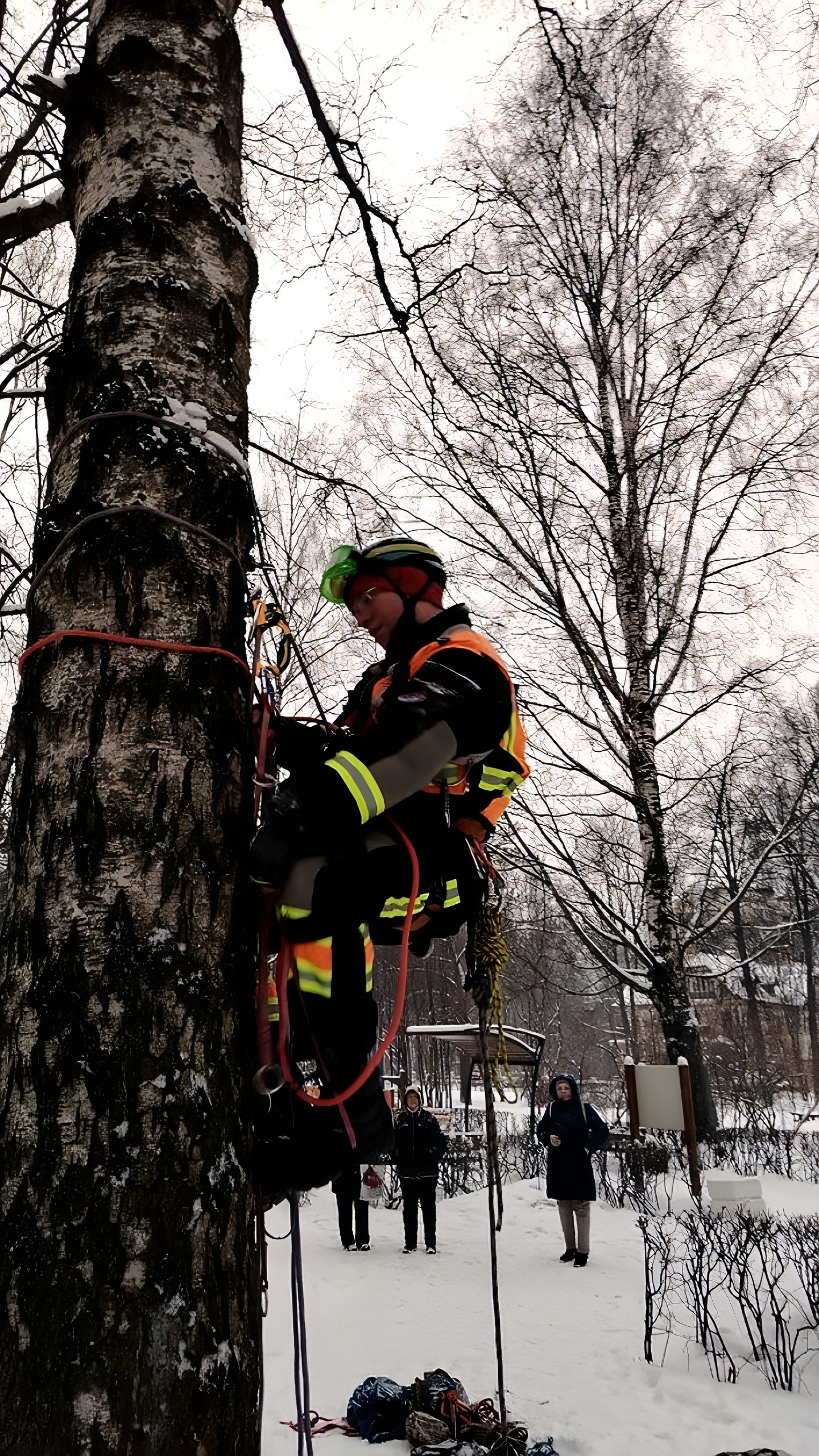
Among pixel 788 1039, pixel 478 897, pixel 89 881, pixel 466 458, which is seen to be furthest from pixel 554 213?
pixel 788 1039

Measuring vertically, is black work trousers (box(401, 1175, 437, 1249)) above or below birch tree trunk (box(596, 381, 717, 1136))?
below

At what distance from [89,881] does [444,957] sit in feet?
104

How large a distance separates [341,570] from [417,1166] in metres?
8.41

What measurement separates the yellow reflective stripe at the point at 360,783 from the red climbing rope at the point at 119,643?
0.25m

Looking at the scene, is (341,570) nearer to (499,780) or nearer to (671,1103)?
(499,780)

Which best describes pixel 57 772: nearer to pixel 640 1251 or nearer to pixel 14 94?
pixel 14 94

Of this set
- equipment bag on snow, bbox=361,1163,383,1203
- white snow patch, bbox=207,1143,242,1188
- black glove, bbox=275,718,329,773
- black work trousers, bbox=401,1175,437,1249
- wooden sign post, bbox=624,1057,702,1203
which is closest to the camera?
white snow patch, bbox=207,1143,242,1188

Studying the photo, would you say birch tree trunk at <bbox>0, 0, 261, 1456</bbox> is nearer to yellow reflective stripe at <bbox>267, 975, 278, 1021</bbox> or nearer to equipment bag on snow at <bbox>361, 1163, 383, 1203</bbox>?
yellow reflective stripe at <bbox>267, 975, 278, 1021</bbox>

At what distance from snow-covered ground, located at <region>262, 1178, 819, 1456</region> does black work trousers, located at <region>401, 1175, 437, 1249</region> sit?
0.20 metres

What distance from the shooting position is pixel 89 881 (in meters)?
1.16

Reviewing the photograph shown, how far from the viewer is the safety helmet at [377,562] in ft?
6.73

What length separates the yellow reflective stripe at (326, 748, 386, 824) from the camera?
4.54ft

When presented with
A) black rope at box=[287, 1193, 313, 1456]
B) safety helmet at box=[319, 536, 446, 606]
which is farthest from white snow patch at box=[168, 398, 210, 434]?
black rope at box=[287, 1193, 313, 1456]

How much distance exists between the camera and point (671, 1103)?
964 cm
